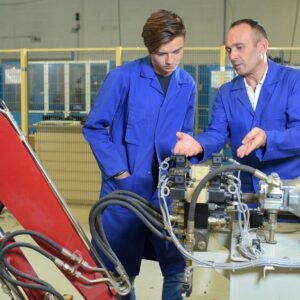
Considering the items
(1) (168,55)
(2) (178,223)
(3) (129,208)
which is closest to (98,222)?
(3) (129,208)

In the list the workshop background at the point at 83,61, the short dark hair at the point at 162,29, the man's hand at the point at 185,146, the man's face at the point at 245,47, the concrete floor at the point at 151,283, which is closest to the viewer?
the man's hand at the point at 185,146

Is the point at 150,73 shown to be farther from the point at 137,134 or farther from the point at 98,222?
the point at 98,222

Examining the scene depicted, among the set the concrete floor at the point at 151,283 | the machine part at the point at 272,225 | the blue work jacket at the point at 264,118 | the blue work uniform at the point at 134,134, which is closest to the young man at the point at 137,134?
the blue work uniform at the point at 134,134

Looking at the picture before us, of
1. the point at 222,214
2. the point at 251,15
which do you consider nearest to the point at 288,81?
the point at 222,214

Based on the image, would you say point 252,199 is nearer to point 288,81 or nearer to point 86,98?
point 288,81

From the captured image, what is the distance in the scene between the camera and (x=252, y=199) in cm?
129

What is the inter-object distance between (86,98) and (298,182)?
3.63 metres

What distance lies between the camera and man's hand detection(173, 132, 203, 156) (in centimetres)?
147

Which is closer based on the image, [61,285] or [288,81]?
[288,81]

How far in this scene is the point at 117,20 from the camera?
7.14 metres

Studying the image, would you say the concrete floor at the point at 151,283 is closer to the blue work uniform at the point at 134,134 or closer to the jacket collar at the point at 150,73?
the blue work uniform at the point at 134,134

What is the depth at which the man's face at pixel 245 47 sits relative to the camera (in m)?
1.72

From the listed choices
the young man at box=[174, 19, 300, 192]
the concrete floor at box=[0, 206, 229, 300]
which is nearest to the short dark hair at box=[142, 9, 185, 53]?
the young man at box=[174, 19, 300, 192]

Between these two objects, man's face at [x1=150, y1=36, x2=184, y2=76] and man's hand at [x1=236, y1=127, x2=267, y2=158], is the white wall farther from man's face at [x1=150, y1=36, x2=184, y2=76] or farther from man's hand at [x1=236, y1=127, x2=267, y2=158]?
man's hand at [x1=236, y1=127, x2=267, y2=158]
